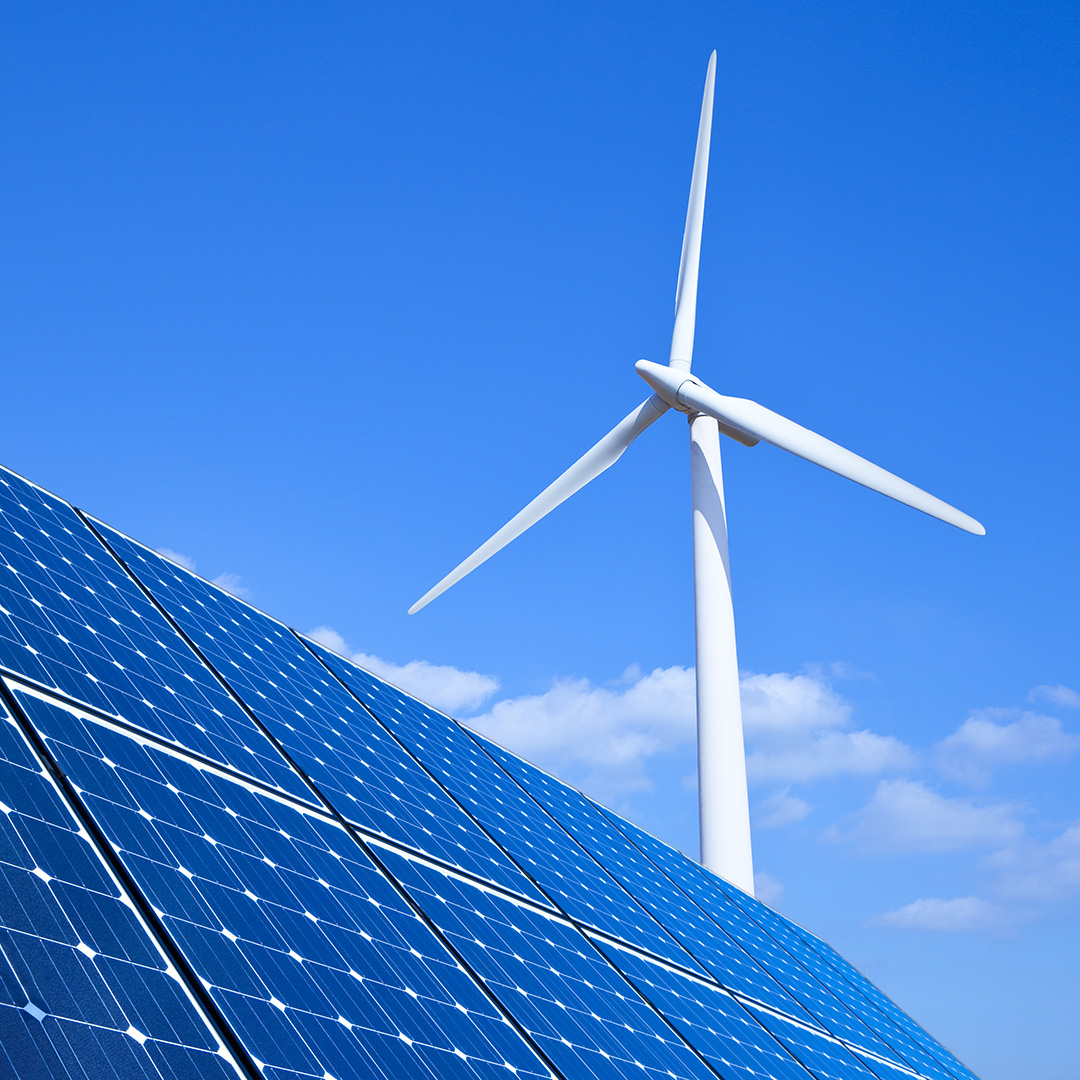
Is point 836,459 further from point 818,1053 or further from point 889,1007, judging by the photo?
point 818,1053

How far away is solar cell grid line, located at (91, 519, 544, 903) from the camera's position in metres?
18.6

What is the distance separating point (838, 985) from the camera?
3041 centimetres

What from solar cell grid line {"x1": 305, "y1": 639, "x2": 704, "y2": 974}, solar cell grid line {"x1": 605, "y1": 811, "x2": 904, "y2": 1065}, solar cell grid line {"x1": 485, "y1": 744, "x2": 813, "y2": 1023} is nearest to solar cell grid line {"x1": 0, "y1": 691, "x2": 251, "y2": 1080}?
solar cell grid line {"x1": 305, "y1": 639, "x2": 704, "y2": 974}

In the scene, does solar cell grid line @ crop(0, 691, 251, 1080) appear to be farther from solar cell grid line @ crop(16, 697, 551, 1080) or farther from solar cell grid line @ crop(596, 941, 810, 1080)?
solar cell grid line @ crop(596, 941, 810, 1080)

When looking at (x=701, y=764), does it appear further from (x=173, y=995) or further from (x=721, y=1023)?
(x=173, y=995)

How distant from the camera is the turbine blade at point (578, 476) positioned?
44531mm

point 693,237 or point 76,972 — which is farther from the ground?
point 693,237

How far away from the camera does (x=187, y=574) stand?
81.1 feet

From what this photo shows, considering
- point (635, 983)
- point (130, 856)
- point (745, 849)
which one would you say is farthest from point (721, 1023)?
point (745, 849)

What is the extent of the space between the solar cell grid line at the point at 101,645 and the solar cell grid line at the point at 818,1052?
36.7 feet

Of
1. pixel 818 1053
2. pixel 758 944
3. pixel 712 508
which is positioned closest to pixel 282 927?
pixel 818 1053

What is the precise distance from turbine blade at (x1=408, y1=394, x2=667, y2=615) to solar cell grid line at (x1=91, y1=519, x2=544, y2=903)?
19.7 meters

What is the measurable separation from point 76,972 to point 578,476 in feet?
119

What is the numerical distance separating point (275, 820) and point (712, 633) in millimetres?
26177
